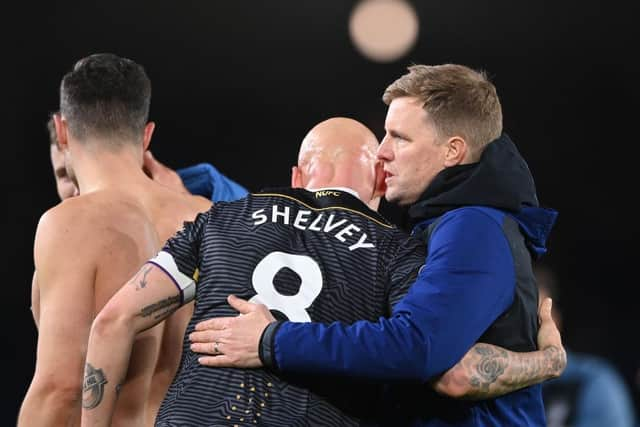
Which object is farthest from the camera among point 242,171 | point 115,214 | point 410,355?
point 242,171

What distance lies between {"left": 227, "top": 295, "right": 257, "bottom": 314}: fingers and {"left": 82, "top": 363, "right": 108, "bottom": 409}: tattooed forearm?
1.29 ft

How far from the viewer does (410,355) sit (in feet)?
7.58

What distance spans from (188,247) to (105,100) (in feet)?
3.43

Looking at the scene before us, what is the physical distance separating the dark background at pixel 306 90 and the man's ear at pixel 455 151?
209 inches

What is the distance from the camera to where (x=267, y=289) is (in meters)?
2.45

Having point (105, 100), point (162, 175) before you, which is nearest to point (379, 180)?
point (105, 100)

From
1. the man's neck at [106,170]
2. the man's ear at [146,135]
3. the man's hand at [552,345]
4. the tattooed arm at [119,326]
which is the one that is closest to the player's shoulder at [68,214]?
the man's neck at [106,170]

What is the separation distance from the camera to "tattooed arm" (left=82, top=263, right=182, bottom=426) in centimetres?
249

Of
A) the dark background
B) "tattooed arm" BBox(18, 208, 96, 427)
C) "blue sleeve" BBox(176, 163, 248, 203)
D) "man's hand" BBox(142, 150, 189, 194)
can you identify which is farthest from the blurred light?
"tattooed arm" BBox(18, 208, 96, 427)

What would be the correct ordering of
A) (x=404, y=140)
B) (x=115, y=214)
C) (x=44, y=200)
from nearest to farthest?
1. (x=404, y=140)
2. (x=115, y=214)
3. (x=44, y=200)

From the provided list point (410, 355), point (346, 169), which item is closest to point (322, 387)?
point (410, 355)

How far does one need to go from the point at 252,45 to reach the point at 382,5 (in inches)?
46.9

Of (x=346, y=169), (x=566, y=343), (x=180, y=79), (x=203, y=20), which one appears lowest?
(x=566, y=343)

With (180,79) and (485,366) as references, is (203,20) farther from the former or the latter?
(485,366)
